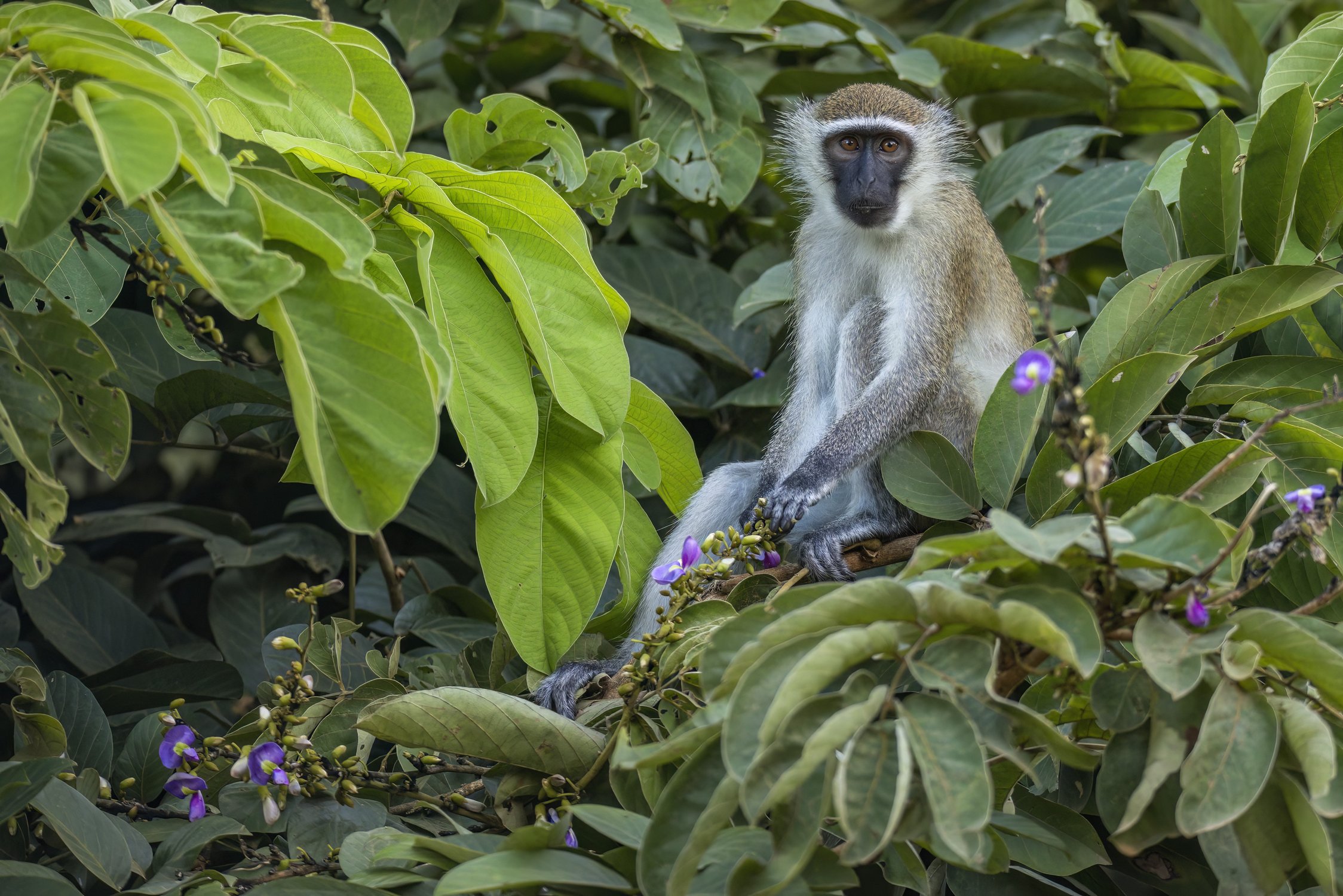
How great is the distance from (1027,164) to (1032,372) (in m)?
2.76

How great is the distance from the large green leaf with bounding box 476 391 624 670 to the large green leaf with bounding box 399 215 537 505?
19cm

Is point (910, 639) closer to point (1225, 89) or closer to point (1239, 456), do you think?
Result: point (1239, 456)

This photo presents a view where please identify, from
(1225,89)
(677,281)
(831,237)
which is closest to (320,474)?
(677,281)

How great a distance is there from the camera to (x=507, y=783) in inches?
86.7

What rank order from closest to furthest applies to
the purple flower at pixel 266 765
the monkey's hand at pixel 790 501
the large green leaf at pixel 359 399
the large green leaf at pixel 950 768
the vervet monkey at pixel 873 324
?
the large green leaf at pixel 950 768, the large green leaf at pixel 359 399, the purple flower at pixel 266 765, the monkey's hand at pixel 790 501, the vervet monkey at pixel 873 324

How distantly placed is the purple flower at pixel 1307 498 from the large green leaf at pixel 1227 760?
0.28 meters

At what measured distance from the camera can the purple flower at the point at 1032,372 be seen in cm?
164

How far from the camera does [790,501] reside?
11.1ft

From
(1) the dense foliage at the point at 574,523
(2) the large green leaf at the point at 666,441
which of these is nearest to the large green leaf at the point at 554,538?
(1) the dense foliage at the point at 574,523

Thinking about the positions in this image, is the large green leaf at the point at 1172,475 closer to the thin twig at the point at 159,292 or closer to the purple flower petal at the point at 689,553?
the purple flower petal at the point at 689,553

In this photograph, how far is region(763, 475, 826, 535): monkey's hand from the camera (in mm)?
3311

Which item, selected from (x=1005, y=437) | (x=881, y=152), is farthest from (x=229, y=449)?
(x=881, y=152)

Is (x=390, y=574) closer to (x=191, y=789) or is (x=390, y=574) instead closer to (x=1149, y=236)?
(x=191, y=789)

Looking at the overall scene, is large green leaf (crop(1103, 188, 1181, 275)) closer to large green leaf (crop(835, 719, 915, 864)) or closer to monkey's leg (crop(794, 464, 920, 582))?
monkey's leg (crop(794, 464, 920, 582))
